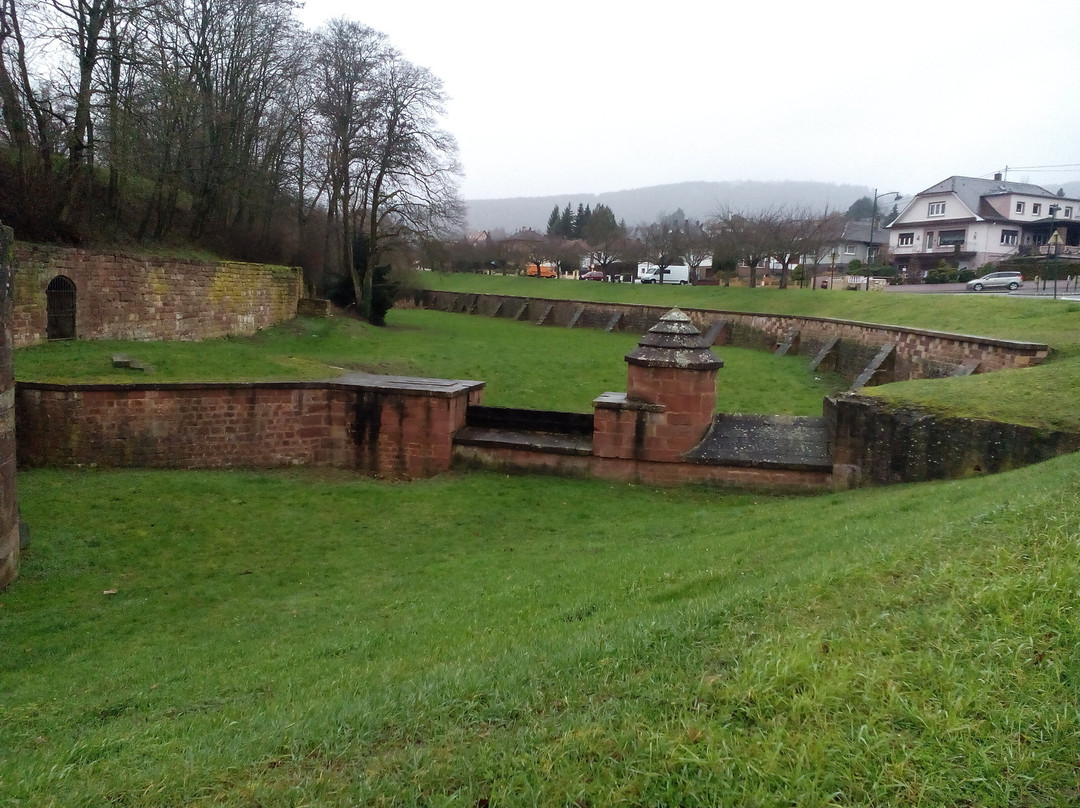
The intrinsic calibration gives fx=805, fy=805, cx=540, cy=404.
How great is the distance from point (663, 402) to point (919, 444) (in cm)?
325

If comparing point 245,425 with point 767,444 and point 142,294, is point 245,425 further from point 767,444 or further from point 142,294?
point 142,294

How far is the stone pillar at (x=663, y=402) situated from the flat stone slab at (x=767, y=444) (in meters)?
0.27

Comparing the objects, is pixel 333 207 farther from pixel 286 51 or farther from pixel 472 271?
pixel 472 271

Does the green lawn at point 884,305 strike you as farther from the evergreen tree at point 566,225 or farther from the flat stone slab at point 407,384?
the evergreen tree at point 566,225

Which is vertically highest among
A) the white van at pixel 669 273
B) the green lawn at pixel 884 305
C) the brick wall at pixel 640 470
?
the white van at pixel 669 273

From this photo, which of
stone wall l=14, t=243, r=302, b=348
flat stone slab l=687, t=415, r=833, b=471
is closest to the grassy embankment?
flat stone slab l=687, t=415, r=833, b=471

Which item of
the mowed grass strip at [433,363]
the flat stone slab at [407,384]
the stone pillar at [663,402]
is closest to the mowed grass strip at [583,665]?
the stone pillar at [663,402]

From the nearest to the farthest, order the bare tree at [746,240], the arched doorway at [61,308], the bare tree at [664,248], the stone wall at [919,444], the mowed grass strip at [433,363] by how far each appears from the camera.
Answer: the stone wall at [919,444] → the mowed grass strip at [433,363] → the arched doorway at [61,308] → the bare tree at [746,240] → the bare tree at [664,248]

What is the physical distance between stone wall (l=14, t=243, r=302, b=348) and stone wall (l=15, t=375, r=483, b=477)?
17.7ft

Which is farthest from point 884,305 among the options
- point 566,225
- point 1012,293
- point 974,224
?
point 566,225

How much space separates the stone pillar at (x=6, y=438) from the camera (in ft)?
25.2

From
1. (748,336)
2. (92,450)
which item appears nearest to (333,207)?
(748,336)

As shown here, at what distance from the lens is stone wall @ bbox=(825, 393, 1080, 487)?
8719mm

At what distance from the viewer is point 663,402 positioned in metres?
11.1
